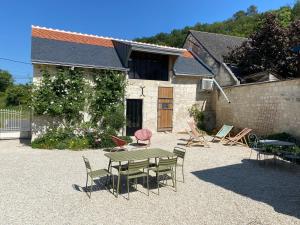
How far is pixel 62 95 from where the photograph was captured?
11.7 metres

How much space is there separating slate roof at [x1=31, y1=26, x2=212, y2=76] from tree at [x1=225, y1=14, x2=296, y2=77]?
3.58m

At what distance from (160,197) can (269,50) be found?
43.8 ft

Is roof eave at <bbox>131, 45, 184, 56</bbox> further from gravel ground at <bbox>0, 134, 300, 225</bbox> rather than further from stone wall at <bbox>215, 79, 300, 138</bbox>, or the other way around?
gravel ground at <bbox>0, 134, 300, 225</bbox>

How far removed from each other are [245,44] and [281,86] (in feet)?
19.3

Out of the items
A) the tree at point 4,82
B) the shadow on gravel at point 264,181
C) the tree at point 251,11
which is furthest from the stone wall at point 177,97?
the tree at point 4,82

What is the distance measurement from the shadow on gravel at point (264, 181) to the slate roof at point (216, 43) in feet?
31.3

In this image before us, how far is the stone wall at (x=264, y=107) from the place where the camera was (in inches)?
435

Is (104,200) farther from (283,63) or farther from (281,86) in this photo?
(283,63)

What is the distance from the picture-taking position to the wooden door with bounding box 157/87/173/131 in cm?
1471

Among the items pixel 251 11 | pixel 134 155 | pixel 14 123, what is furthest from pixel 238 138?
pixel 251 11

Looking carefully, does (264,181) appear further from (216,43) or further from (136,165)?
(216,43)

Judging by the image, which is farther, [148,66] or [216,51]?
[216,51]

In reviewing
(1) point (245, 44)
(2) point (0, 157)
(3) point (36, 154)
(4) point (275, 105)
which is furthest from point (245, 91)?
(2) point (0, 157)

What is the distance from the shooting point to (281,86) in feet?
38.1
